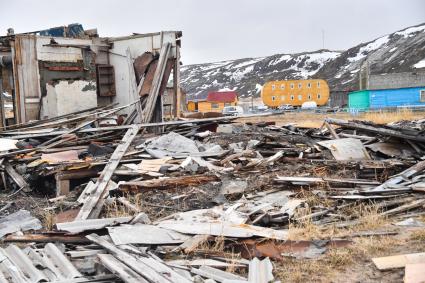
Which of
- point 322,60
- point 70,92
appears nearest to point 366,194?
point 70,92

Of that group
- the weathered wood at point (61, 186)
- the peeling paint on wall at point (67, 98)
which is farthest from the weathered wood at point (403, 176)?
the peeling paint on wall at point (67, 98)

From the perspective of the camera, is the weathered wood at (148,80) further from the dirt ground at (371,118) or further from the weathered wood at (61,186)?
the dirt ground at (371,118)

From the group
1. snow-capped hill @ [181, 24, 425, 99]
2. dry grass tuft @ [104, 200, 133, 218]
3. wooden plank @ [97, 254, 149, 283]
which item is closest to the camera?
wooden plank @ [97, 254, 149, 283]

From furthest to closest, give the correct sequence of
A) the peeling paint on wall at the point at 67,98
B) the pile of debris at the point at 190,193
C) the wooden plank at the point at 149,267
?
the peeling paint on wall at the point at 67,98 < the pile of debris at the point at 190,193 < the wooden plank at the point at 149,267

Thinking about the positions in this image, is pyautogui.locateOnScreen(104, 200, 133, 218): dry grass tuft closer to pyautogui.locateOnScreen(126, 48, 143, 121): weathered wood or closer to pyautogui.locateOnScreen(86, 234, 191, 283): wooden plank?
pyautogui.locateOnScreen(86, 234, 191, 283): wooden plank

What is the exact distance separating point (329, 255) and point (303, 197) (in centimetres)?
221

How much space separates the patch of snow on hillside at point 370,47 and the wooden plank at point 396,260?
121 m

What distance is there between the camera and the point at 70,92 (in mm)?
13555

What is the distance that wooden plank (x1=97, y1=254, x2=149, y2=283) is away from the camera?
12.0 ft

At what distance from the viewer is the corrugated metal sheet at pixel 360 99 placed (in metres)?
48.7

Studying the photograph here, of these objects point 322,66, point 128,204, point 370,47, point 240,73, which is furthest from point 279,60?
point 128,204

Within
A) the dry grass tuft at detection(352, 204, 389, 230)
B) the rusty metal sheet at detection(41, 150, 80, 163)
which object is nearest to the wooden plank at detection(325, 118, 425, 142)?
the dry grass tuft at detection(352, 204, 389, 230)

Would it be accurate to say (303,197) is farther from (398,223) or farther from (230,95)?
(230,95)

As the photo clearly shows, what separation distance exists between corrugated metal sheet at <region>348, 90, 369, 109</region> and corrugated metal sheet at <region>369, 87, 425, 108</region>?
3.91 feet
